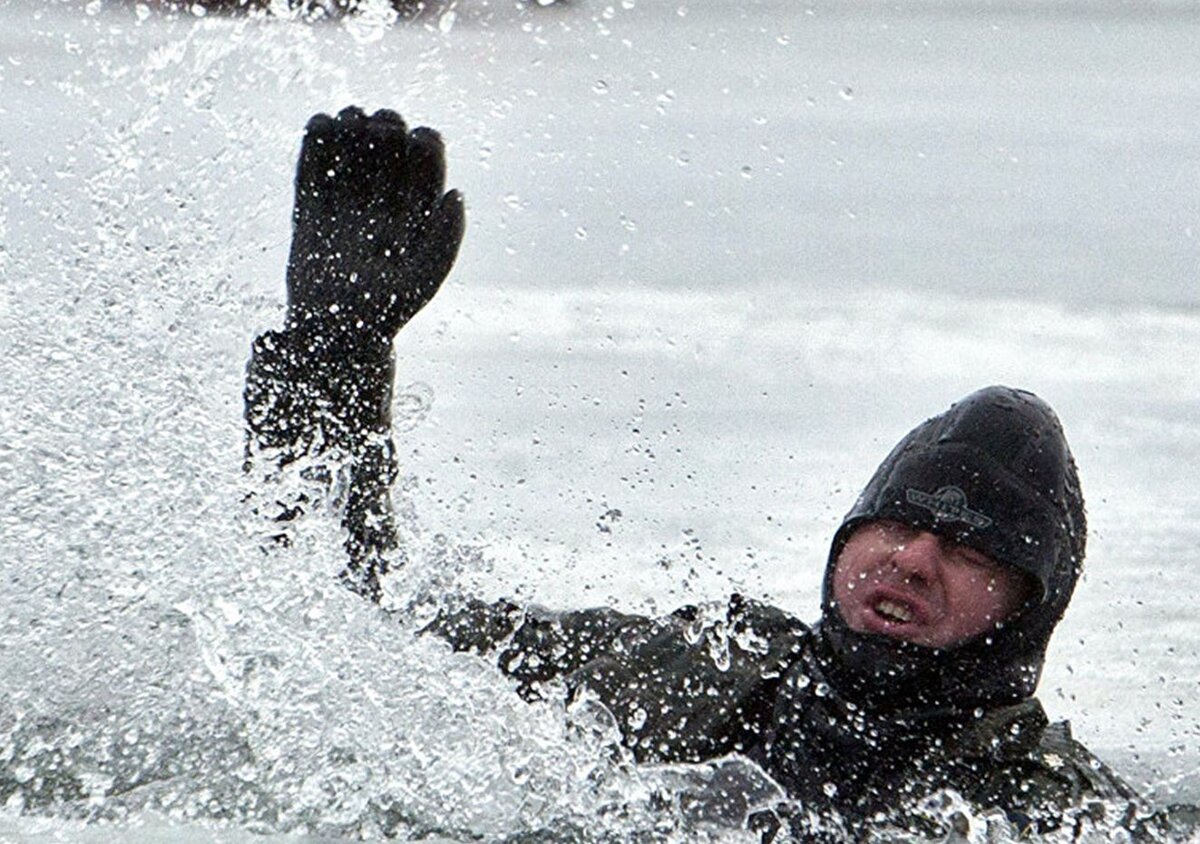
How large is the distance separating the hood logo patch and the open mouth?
153 mm

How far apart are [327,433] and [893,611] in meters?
0.98

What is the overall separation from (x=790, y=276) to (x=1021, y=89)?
2710mm

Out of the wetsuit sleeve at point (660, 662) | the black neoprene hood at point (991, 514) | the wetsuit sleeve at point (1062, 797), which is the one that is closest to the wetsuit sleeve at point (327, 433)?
the wetsuit sleeve at point (660, 662)

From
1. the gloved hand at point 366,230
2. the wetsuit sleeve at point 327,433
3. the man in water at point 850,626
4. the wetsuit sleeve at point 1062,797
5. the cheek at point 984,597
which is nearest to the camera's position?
the wetsuit sleeve at point 1062,797

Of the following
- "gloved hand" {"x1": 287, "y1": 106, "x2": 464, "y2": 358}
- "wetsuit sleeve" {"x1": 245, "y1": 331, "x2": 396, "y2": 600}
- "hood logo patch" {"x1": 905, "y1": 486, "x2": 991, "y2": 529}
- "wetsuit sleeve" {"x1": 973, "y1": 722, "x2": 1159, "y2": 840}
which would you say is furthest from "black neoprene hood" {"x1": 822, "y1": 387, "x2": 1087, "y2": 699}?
"gloved hand" {"x1": 287, "y1": 106, "x2": 464, "y2": 358}

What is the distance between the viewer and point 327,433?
3551mm

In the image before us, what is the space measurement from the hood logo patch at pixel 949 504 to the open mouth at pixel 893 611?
6.0 inches

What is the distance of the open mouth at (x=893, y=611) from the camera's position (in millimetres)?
3189

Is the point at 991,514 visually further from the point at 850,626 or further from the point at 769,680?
the point at 769,680

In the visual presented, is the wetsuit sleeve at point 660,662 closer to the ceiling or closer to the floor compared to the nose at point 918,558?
closer to the floor

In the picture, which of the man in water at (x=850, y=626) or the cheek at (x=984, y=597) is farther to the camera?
the cheek at (x=984, y=597)

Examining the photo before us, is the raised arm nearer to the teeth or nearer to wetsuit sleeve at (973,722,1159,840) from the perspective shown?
the teeth

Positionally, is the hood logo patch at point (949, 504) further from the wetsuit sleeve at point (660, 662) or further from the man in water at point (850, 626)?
the wetsuit sleeve at point (660, 662)

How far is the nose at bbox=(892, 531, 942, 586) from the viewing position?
322cm
